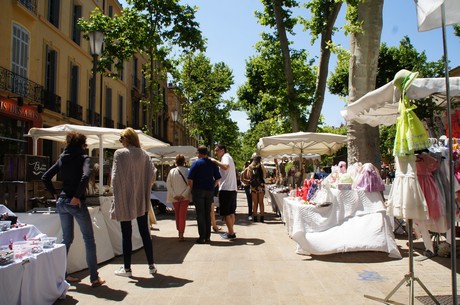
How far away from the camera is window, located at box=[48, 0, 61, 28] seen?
64.6 ft

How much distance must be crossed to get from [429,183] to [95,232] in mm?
4422

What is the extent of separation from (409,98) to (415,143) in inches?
22.1

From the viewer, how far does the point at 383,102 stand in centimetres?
494

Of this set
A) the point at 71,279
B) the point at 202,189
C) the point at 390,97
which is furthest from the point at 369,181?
the point at 71,279

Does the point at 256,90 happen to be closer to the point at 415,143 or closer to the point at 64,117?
the point at 64,117

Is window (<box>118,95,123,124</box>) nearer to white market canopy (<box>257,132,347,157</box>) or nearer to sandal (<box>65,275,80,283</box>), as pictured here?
white market canopy (<box>257,132,347,157</box>)

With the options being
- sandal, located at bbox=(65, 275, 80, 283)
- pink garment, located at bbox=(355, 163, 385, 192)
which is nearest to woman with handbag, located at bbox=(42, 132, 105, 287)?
sandal, located at bbox=(65, 275, 80, 283)

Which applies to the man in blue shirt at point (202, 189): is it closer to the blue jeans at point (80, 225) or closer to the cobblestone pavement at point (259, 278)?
the cobblestone pavement at point (259, 278)

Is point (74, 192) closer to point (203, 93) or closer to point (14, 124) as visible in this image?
point (14, 124)

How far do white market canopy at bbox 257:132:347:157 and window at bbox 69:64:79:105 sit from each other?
13.5 m

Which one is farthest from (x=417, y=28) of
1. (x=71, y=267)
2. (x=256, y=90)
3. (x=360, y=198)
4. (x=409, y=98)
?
(x=256, y=90)

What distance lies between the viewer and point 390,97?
4840 millimetres

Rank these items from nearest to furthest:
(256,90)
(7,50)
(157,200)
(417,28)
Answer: (417,28)
(157,200)
(7,50)
(256,90)

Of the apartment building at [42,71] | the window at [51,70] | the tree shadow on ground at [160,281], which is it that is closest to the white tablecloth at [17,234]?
the tree shadow on ground at [160,281]
